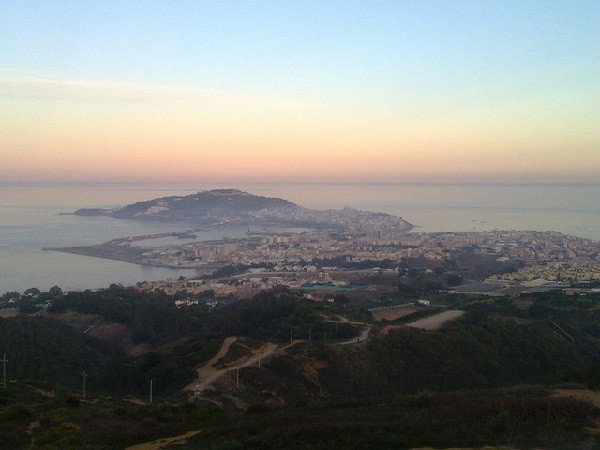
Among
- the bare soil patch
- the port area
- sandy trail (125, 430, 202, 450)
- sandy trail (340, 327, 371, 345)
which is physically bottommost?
the port area

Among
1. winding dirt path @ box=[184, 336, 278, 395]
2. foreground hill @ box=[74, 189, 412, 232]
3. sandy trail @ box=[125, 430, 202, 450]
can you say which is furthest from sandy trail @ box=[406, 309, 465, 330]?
foreground hill @ box=[74, 189, 412, 232]

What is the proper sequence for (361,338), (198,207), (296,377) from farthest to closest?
(198,207), (361,338), (296,377)

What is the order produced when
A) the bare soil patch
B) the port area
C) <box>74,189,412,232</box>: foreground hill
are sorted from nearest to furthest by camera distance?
the bare soil patch < the port area < <box>74,189,412,232</box>: foreground hill

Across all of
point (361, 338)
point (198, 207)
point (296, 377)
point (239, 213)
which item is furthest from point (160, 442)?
point (198, 207)

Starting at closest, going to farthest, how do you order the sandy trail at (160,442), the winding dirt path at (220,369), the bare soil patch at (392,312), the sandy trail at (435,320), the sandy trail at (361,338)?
the sandy trail at (160,442) < the winding dirt path at (220,369) < the sandy trail at (361,338) < the sandy trail at (435,320) < the bare soil patch at (392,312)

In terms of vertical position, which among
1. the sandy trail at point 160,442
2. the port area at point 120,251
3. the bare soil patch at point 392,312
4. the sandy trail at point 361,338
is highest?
the sandy trail at point 160,442

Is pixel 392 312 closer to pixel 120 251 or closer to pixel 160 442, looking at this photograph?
pixel 160 442

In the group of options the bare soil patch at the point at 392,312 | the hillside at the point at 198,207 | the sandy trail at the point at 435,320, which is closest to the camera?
the sandy trail at the point at 435,320

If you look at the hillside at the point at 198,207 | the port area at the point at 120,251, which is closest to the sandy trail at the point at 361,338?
the port area at the point at 120,251

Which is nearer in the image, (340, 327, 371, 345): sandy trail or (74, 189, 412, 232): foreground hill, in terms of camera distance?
(340, 327, 371, 345): sandy trail

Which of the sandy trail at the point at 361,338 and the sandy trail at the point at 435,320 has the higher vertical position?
the sandy trail at the point at 361,338

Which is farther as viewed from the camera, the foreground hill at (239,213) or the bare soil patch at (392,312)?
the foreground hill at (239,213)

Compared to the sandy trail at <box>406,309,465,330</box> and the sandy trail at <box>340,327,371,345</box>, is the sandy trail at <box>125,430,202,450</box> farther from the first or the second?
the sandy trail at <box>406,309,465,330</box>

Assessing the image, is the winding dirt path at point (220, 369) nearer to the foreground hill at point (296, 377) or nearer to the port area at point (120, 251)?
the foreground hill at point (296, 377)
